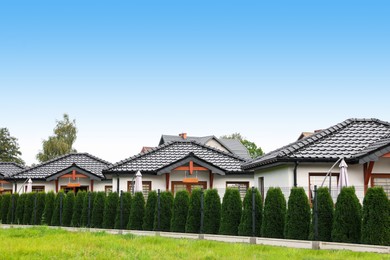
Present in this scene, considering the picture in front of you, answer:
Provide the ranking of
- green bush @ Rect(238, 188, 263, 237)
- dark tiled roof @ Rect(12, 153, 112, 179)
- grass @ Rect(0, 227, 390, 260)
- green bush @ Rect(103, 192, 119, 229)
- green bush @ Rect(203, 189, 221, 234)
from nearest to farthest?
grass @ Rect(0, 227, 390, 260) → green bush @ Rect(238, 188, 263, 237) → green bush @ Rect(203, 189, 221, 234) → green bush @ Rect(103, 192, 119, 229) → dark tiled roof @ Rect(12, 153, 112, 179)

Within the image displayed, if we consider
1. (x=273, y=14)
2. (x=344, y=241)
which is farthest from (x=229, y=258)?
(x=273, y=14)

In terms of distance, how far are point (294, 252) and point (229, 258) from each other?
2.13 m

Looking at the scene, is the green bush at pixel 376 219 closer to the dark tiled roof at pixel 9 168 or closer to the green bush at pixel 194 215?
the green bush at pixel 194 215

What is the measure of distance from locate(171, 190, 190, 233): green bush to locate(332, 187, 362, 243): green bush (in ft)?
21.7

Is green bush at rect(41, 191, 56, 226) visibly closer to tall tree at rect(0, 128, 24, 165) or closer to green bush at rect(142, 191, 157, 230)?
green bush at rect(142, 191, 157, 230)

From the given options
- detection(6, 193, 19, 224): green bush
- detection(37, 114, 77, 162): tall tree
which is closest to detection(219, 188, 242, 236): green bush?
detection(6, 193, 19, 224): green bush

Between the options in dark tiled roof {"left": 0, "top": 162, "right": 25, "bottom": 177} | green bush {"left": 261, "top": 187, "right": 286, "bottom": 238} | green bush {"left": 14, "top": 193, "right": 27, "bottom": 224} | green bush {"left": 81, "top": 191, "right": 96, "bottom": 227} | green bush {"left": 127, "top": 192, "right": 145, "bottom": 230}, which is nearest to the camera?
green bush {"left": 261, "top": 187, "right": 286, "bottom": 238}

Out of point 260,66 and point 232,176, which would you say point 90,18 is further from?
point 232,176

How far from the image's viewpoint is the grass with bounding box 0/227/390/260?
13930mm

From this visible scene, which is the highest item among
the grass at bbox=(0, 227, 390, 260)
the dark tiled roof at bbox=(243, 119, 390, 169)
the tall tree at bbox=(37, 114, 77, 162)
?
the tall tree at bbox=(37, 114, 77, 162)

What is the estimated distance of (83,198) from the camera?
2620cm

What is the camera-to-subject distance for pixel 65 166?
4122 cm

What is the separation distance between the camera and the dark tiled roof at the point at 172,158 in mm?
30877

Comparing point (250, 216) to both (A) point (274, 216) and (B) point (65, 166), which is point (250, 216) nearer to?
(A) point (274, 216)
